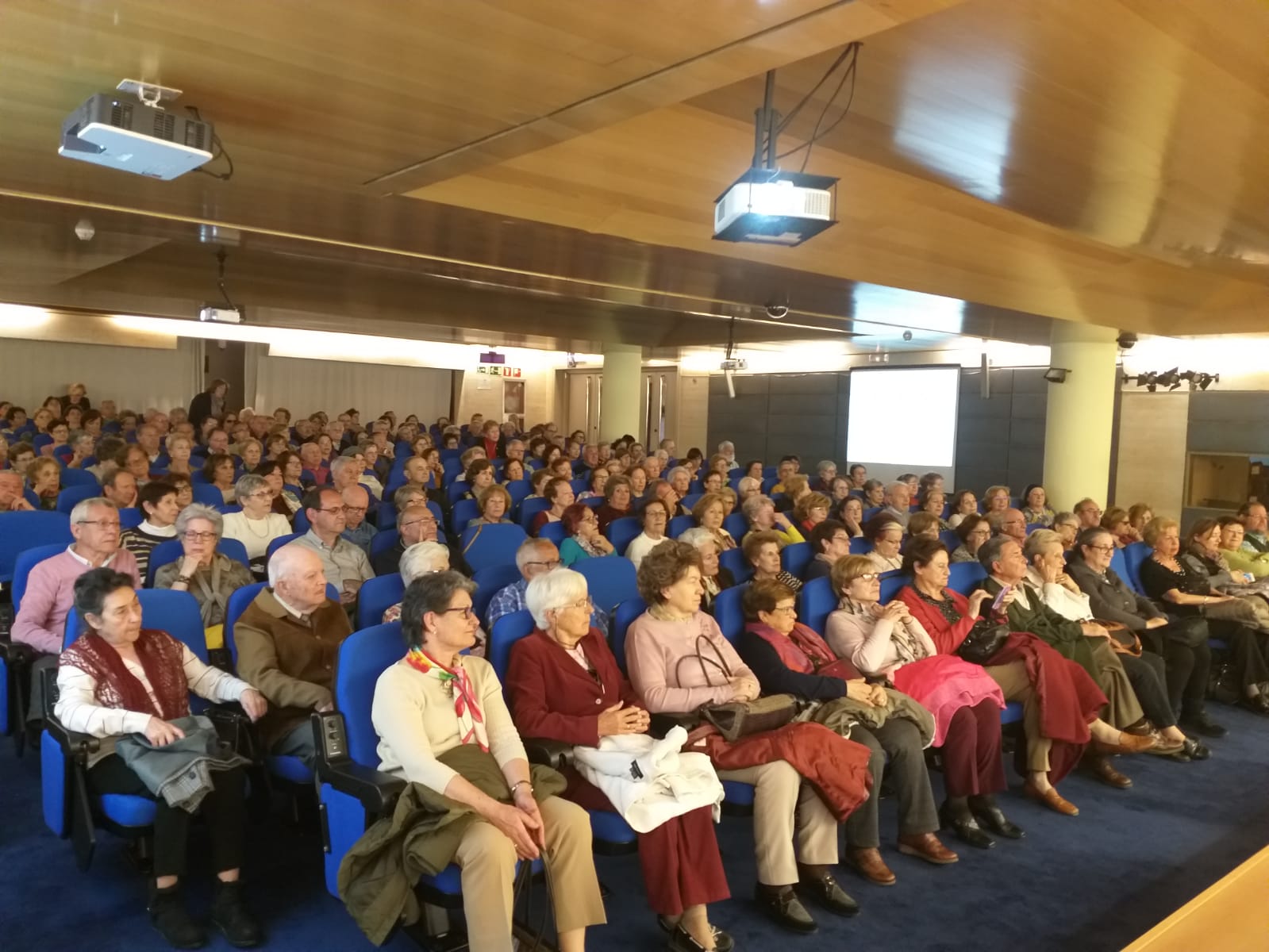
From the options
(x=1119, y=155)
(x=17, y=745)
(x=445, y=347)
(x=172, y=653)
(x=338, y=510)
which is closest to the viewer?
(x=172, y=653)

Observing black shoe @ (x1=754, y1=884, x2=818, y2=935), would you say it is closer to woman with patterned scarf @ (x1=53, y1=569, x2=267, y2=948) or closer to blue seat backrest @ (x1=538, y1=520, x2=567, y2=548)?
woman with patterned scarf @ (x1=53, y1=569, x2=267, y2=948)

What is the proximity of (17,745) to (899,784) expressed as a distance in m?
3.60

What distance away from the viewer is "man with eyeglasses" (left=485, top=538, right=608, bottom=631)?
3.91 meters

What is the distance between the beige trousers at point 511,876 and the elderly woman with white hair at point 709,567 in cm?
199

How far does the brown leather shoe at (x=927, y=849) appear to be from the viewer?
346cm

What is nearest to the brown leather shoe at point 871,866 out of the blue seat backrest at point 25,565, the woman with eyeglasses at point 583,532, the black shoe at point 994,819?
the black shoe at point 994,819

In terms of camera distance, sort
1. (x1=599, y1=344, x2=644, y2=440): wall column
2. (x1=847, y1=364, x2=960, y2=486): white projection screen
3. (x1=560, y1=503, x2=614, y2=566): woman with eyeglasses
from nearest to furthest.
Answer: (x1=560, y1=503, x2=614, y2=566): woman with eyeglasses, (x1=847, y1=364, x2=960, y2=486): white projection screen, (x1=599, y1=344, x2=644, y2=440): wall column

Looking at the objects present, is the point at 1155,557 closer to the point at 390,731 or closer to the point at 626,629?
the point at 626,629

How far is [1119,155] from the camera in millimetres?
4938

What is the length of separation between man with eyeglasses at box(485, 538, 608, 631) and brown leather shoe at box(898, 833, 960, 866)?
55.7 inches

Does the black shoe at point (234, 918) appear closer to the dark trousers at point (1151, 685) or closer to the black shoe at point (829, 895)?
the black shoe at point (829, 895)

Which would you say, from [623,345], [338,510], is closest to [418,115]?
[338,510]

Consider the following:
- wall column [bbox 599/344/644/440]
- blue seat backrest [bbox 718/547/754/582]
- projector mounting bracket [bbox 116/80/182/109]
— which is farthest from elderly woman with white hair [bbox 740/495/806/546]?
wall column [bbox 599/344/644/440]

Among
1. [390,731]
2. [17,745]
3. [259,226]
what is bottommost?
[17,745]
